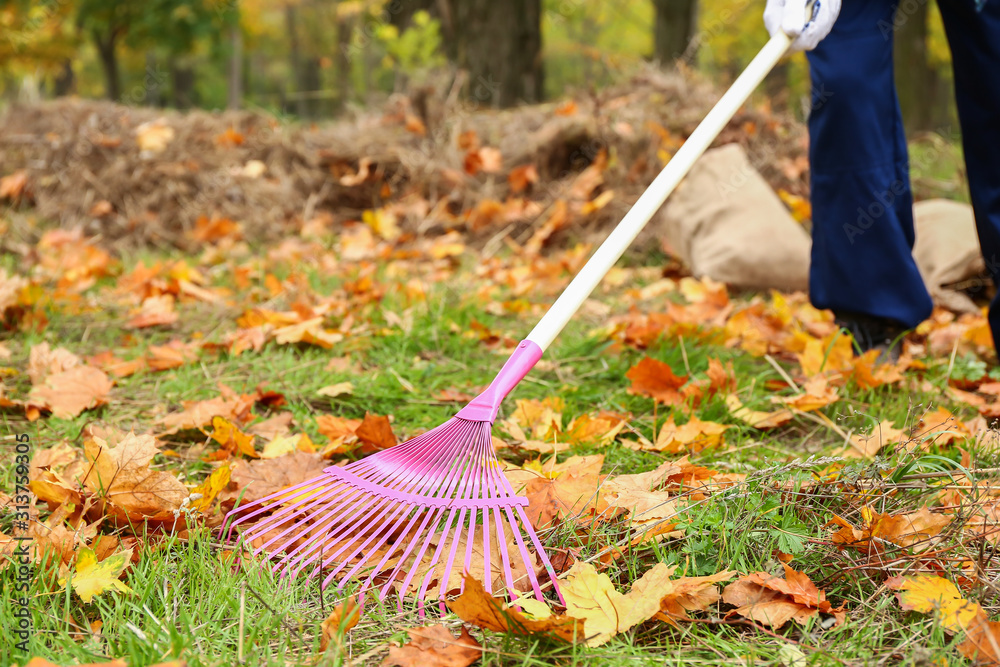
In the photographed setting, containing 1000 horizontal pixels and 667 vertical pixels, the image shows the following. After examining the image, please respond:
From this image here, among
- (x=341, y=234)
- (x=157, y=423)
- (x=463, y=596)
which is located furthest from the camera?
(x=341, y=234)

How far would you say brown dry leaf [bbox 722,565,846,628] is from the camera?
102 cm

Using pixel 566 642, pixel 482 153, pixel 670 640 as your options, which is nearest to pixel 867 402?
pixel 670 640

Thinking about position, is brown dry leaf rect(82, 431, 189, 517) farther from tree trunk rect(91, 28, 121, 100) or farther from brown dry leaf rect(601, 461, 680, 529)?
tree trunk rect(91, 28, 121, 100)

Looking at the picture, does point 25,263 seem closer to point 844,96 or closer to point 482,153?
point 482,153

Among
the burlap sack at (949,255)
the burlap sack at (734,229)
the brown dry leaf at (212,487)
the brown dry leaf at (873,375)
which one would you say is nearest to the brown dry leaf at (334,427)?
the brown dry leaf at (212,487)

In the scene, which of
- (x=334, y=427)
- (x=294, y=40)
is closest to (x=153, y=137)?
(x=334, y=427)

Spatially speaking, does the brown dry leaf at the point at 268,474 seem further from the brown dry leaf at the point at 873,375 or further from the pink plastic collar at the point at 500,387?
the brown dry leaf at the point at 873,375

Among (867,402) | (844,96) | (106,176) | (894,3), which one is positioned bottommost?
(867,402)

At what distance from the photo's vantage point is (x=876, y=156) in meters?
1.95

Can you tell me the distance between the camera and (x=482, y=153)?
4.20 meters

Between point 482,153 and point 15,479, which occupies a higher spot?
point 482,153

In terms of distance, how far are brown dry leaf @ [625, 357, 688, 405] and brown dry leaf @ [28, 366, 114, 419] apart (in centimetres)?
128

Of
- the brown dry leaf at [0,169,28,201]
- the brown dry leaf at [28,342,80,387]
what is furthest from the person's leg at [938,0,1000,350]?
the brown dry leaf at [0,169,28,201]

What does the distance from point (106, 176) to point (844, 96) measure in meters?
3.98
